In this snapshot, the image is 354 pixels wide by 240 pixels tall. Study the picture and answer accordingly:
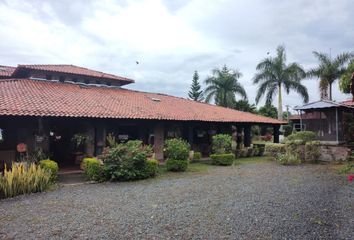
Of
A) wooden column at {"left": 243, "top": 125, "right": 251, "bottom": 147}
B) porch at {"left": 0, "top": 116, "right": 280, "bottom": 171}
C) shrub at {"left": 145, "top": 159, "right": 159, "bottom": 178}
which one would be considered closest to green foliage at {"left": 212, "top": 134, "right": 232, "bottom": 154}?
porch at {"left": 0, "top": 116, "right": 280, "bottom": 171}

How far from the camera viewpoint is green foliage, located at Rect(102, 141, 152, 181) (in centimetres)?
1133

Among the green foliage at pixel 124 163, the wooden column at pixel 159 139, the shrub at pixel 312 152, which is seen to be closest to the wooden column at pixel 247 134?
the shrub at pixel 312 152

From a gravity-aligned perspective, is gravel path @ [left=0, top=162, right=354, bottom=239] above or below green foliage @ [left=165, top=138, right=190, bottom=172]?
below

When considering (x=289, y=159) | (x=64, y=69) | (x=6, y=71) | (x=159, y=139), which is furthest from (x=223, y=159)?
(x=6, y=71)

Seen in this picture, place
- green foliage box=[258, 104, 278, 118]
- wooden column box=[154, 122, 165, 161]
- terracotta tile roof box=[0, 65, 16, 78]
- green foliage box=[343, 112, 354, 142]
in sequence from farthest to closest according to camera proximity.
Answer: green foliage box=[258, 104, 278, 118]
green foliage box=[343, 112, 354, 142]
terracotta tile roof box=[0, 65, 16, 78]
wooden column box=[154, 122, 165, 161]

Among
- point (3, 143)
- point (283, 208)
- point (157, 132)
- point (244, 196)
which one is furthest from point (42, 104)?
point (283, 208)

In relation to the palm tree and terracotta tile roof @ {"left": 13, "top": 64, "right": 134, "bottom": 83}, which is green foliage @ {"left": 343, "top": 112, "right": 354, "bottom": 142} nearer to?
the palm tree

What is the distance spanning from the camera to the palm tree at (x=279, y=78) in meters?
32.3

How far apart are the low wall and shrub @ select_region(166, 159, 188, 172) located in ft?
30.3

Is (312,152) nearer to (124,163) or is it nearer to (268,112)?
(124,163)

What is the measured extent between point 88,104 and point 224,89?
73.6 feet

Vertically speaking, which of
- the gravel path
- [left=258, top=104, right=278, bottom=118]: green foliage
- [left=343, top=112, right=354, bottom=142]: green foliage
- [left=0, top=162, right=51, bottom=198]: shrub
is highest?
[left=258, top=104, right=278, bottom=118]: green foliage

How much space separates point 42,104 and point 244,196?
10150 mm

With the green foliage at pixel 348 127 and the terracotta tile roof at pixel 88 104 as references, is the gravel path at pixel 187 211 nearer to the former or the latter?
the terracotta tile roof at pixel 88 104
